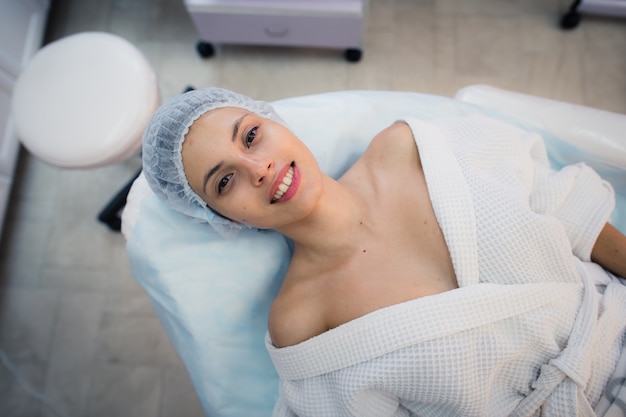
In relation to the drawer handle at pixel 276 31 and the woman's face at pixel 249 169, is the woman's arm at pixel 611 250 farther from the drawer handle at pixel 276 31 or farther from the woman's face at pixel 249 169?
the drawer handle at pixel 276 31

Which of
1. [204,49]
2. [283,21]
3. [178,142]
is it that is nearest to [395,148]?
[178,142]

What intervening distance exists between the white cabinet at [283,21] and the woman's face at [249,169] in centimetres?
72

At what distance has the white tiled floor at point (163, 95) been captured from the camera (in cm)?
158

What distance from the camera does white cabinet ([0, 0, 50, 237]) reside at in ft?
5.41

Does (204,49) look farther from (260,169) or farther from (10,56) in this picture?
(260,169)

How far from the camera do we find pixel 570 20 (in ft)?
5.71

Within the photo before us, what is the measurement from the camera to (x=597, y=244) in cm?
101

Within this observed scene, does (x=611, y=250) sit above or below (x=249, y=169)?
below

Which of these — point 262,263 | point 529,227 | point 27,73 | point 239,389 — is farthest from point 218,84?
point 529,227

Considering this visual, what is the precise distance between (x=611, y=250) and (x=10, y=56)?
203 centimetres

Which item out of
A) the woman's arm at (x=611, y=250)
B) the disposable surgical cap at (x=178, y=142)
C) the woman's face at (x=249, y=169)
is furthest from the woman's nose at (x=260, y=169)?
the woman's arm at (x=611, y=250)

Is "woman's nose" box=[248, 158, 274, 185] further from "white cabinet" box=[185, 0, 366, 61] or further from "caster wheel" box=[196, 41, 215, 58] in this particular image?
"caster wheel" box=[196, 41, 215, 58]

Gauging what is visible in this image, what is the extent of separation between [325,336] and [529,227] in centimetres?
47

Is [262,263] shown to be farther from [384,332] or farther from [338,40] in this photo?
[338,40]
